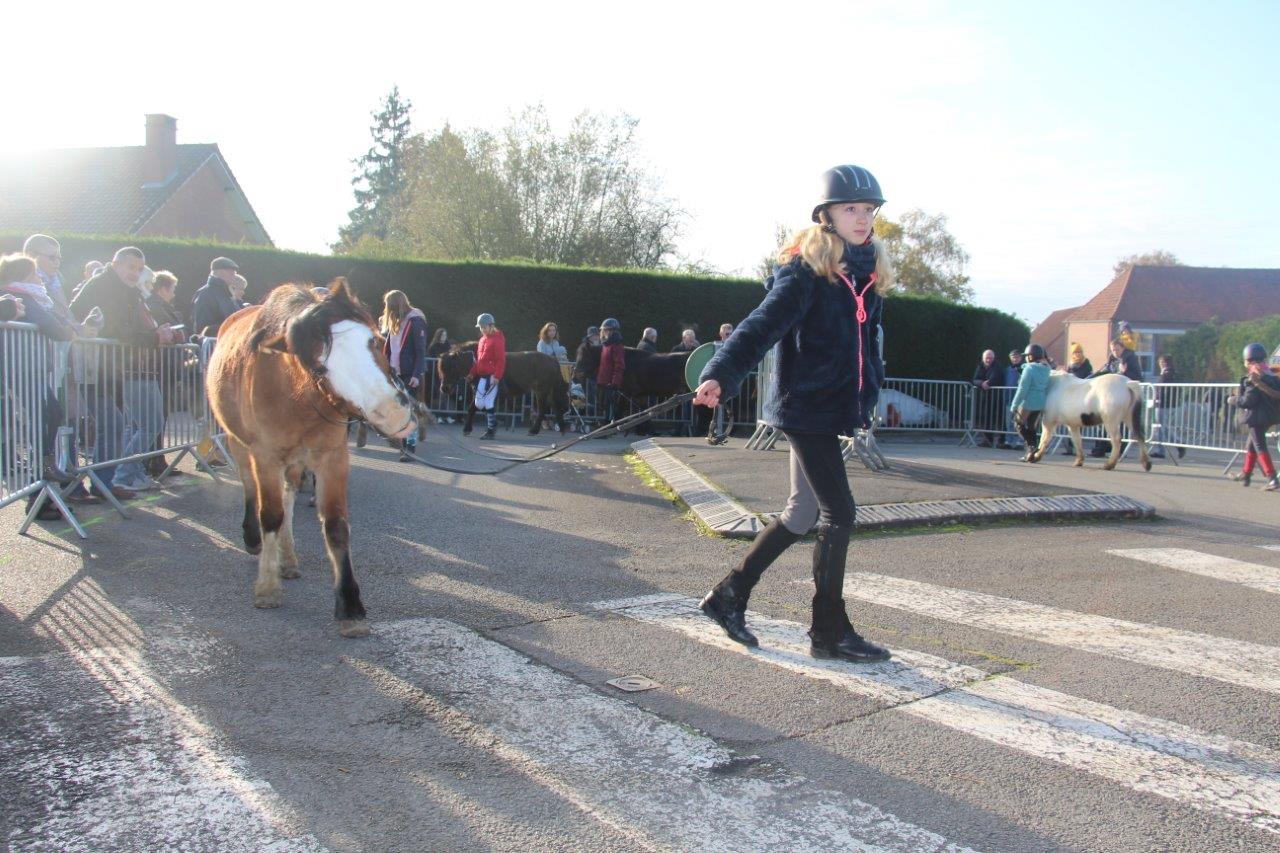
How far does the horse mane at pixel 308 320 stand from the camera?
4777mm

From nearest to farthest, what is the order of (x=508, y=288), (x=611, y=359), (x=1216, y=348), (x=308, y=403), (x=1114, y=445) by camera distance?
(x=308, y=403), (x=1114, y=445), (x=611, y=359), (x=508, y=288), (x=1216, y=348)

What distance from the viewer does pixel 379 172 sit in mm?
72062

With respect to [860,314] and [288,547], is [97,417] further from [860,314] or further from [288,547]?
[860,314]

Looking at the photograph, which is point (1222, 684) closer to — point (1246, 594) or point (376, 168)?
point (1246, 594)

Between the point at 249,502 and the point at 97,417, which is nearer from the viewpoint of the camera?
the point at 249,502

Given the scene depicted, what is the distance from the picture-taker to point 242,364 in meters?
5.65

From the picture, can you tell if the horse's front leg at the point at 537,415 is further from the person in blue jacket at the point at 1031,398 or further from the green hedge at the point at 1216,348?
the green hedge at the point at 1216,348

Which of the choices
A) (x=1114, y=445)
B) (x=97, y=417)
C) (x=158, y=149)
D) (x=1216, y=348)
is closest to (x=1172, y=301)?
(x=1216, y=348)

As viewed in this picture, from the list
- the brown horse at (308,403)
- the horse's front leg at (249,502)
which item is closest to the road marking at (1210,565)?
the brown horse at (308,403)

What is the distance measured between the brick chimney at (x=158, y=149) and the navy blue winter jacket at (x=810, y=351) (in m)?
41.2

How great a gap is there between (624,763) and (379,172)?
7387 cm

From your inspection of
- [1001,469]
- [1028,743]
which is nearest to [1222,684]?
[1028,743]

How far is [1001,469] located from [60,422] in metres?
11.8

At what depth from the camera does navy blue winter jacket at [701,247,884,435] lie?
4527 millimetres
